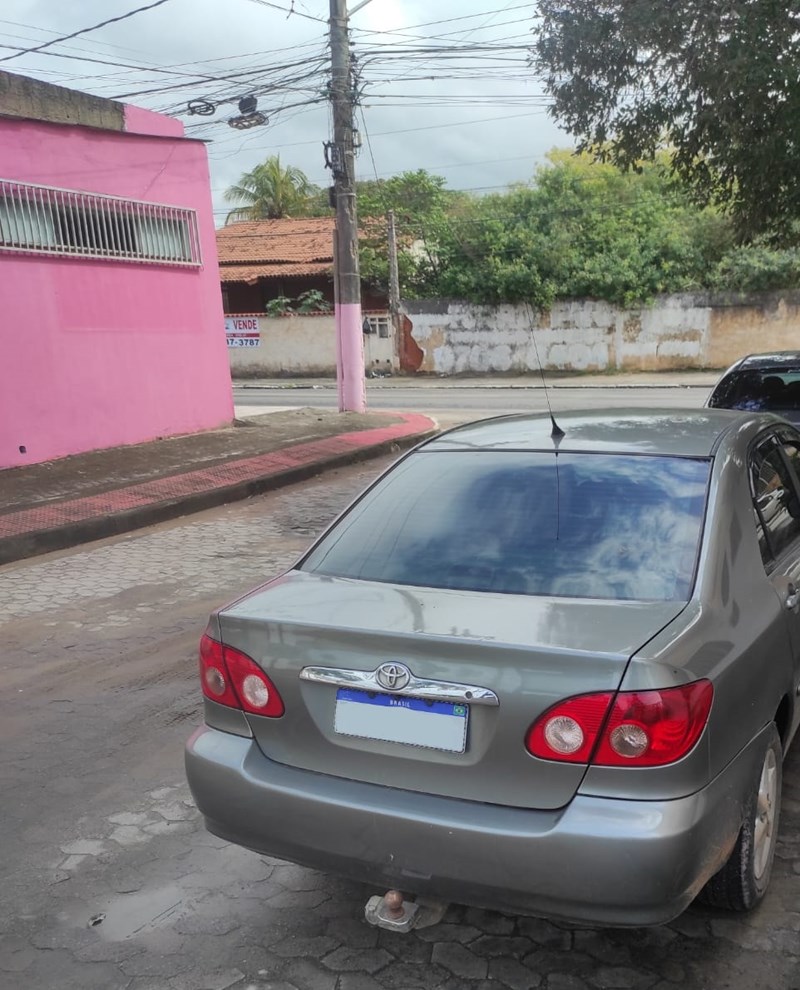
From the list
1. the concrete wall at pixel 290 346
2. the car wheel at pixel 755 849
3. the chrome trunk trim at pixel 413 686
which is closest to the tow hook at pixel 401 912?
the chrome trunk trim at pixel 413 686

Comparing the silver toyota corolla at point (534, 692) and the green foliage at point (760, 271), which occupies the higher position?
the green foliage at point (760, 271)

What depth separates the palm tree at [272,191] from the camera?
39.8m

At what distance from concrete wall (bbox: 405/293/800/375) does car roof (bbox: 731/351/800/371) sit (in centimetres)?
1953

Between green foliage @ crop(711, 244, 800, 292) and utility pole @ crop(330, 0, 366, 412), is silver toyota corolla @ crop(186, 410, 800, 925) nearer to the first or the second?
utility pole @ crop(330, 0, 366, 412)

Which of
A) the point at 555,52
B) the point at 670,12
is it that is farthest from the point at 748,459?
the point at 555,52

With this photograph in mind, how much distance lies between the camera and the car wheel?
2424 millimetres

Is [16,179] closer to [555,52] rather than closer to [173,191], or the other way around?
[173,191]

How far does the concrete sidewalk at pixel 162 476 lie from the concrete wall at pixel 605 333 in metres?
14.8

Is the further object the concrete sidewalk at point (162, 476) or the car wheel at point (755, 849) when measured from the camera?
the concrete sidewalk at point (162, 476)

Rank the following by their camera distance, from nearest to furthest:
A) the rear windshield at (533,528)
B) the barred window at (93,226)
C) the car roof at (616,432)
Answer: the rear windshield at (533,528) < the car roof at (616,432) < the barred window at (93,226)

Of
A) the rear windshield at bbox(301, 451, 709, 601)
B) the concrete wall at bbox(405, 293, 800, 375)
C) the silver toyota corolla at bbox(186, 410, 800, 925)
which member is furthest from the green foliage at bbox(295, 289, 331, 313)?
the silver toyota corolla at bbox(186, 410, 800, 925)

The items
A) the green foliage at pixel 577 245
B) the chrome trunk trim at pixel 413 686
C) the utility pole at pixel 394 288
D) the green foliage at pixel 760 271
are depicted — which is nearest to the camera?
the chrome trunk trim at pixel 413 686

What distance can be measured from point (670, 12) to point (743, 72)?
1.07 metres

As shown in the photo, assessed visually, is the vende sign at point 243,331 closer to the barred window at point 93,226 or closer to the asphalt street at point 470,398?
the asphalt street at point 470,398
